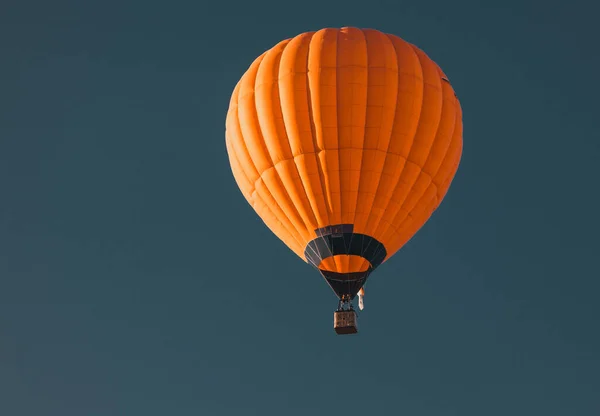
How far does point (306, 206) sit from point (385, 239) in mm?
1741

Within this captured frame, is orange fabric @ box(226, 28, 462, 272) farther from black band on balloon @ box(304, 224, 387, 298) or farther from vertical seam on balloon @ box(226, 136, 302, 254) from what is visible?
black band on balloon @ box(304, 224, 387, 298)

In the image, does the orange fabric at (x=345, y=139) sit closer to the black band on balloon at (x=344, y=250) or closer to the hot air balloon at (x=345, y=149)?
the hot air balloon at (x=345, y=149)

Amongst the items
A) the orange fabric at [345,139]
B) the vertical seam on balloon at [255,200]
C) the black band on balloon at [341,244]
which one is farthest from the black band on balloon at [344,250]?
the vertical seam on balloon at [255,200]

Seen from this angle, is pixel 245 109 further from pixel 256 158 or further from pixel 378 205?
pixel 378 205

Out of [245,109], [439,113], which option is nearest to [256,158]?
[245,109]

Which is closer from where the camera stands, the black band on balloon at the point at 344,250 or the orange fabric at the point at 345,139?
the black band on balloon at the point at 344,250

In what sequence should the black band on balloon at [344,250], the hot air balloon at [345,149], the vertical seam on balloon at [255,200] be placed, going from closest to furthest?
the black band on balloon at [344,250] → the hot air balloon at [345,149] → the vertical seam on balloon at [255,200]

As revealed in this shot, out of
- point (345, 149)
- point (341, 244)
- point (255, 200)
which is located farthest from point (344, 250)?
point (255, 200)

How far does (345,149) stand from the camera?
3816cm

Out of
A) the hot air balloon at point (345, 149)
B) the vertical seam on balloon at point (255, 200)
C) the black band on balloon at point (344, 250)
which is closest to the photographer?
the black band on balloon at point (344, 250)

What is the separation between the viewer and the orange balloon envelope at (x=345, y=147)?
38125mm

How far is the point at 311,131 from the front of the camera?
38281mm

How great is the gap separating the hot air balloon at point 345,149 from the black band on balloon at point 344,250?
2 cm

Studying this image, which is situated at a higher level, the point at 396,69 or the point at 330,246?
the point at 396,69
